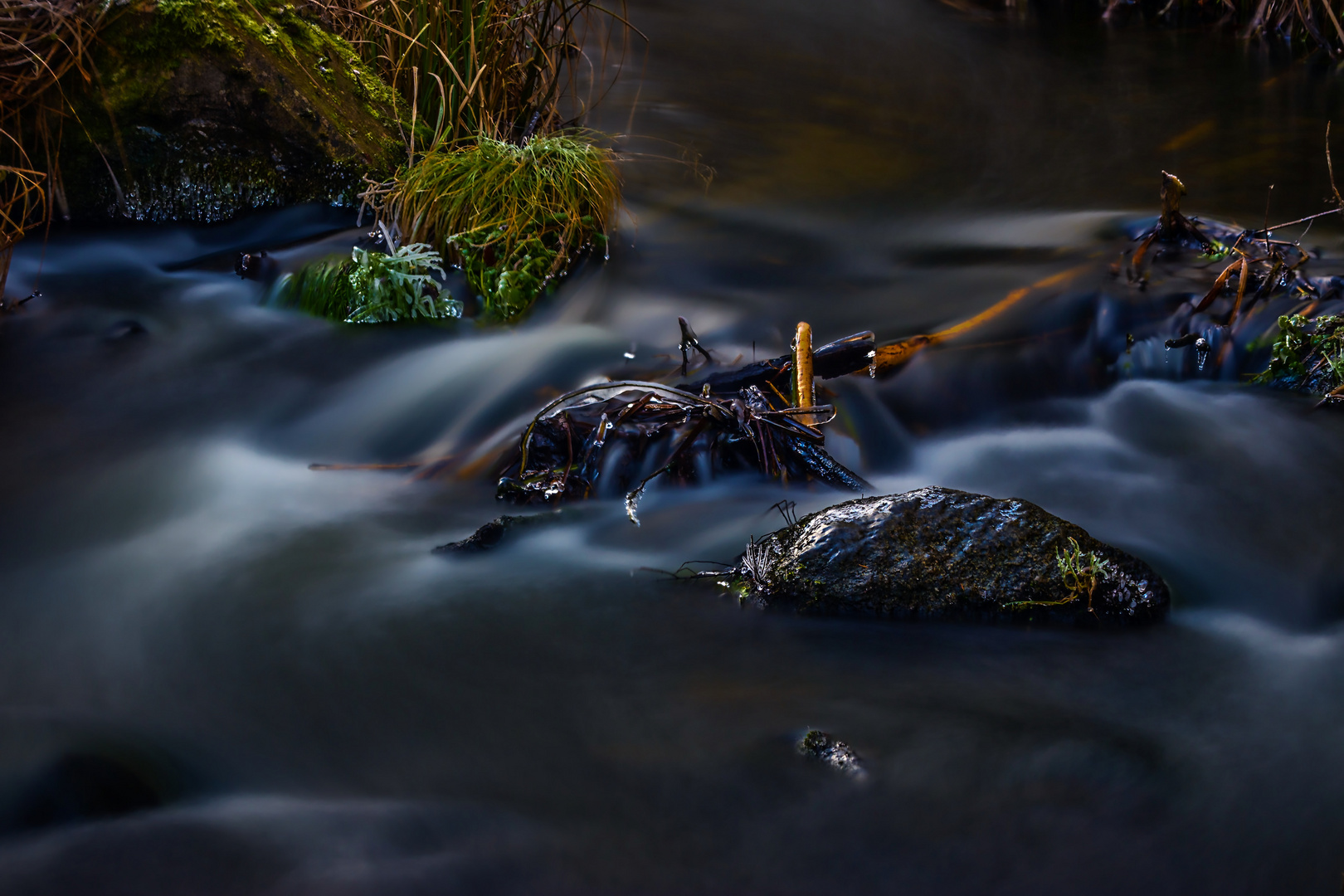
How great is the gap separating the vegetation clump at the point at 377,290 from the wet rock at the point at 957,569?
8.46 ft

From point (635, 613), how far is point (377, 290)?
2.52 m

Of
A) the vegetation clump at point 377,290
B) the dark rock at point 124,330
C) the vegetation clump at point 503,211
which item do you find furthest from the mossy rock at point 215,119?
the dark rock at point 124,330

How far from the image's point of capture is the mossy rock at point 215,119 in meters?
5.11

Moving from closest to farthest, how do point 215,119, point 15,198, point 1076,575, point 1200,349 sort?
1. point 1076,575
2. point 1200,349
3. point 15,198
4. point 215,119

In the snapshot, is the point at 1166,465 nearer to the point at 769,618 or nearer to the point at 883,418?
the point at 883,418

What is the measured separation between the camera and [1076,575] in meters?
2.88

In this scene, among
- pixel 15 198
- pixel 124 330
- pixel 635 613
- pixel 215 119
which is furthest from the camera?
→ pixel 215 119

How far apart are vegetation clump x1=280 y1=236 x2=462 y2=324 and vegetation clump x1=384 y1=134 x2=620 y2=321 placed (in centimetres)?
18

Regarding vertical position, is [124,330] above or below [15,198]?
below

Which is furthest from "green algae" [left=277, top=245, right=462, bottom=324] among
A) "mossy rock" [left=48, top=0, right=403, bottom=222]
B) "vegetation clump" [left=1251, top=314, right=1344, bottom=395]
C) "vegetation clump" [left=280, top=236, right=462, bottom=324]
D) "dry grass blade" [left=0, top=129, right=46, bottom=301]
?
"vegetation clump" [left=1251, top=314, right=1344, bottom=395]

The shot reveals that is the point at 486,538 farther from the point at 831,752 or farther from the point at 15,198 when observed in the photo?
the point at 15,198

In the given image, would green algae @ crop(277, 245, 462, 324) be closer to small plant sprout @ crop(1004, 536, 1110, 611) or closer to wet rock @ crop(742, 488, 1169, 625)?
wet rock @ crop(742, 488, 1169, 625)

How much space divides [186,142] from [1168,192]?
16.2ft

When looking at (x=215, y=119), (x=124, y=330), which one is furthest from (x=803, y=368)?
(x=215, y=119)
